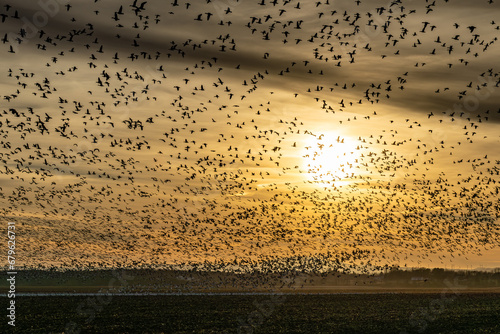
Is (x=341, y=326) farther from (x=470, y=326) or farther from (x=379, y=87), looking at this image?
(x=379, y=87)

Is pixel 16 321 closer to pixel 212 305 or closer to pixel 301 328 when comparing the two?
pixel 301 328

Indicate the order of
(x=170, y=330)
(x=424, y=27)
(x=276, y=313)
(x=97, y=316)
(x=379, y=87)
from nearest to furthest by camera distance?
(x=424, y=27) < (x=170, y=330) < (x=379, y=87) < (x=97, y=316) < (x=276, y=313)

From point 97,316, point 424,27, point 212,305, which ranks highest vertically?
point 424,27

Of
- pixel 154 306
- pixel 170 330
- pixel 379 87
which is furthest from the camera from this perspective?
pixel 154 306

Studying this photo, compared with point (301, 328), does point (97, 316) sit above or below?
below

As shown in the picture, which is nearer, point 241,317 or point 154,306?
point 241,317

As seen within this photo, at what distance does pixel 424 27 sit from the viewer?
4378cm

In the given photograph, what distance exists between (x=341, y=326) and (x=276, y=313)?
12415mm

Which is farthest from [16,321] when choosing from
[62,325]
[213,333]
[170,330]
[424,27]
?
[424,27]

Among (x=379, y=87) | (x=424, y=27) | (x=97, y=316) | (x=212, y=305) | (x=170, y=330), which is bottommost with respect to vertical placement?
(x=212, y=305)

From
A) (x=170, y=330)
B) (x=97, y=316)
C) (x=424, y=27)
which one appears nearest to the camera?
(x=424, y=27)

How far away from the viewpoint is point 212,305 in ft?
245

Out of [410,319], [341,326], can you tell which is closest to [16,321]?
[341,326]

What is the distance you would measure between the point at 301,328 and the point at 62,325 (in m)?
17.9
